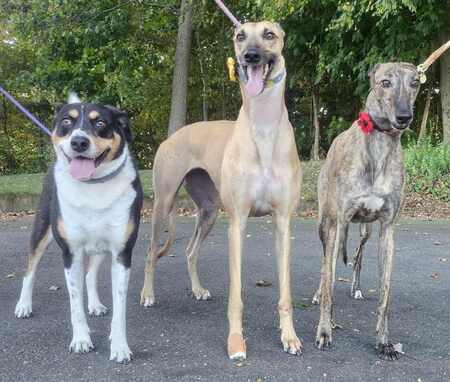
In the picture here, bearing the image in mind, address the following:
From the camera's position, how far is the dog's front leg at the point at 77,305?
12.3 ft

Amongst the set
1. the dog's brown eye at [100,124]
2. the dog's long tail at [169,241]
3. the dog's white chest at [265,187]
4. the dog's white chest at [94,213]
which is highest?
the dog's brown eye at [100,124]

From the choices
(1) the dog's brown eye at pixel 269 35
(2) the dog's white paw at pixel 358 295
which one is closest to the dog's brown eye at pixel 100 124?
(1) the dog's brown eye at pixel 269 35

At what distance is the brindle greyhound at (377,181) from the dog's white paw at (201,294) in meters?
1.39

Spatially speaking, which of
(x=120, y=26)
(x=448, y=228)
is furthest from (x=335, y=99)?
(x=448, y=228)

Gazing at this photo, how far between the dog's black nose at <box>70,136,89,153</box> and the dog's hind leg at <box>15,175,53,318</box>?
107 cm

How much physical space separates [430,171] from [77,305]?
947 cm

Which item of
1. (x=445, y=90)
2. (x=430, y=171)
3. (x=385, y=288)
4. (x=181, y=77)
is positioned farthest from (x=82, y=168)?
(x=181, y=77)

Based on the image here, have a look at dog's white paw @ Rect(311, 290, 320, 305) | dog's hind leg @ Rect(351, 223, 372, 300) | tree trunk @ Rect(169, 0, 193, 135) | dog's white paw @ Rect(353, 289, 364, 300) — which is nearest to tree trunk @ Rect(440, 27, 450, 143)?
tree trunk @ Rect(169, 0, 193, 135)

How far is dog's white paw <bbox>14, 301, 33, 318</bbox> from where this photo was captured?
4.51 metres

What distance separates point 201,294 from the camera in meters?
5.11

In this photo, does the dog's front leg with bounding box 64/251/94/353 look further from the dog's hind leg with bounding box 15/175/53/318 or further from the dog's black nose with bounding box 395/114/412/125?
the dog's black nose with bounding box 395/114/412/125

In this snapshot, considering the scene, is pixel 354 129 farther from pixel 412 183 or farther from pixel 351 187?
pixel 412 183

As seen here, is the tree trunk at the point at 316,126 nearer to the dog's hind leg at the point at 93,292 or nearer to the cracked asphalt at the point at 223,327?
the cracked asphalt at the point at 223,327

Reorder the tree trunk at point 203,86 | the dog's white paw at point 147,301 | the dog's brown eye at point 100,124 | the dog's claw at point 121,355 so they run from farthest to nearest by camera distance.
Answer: the tree trunk at point 203,86
the dog's white paw at point 147,301
the dog's brown eye at point 100,124
the dog's claw at point 121,355
